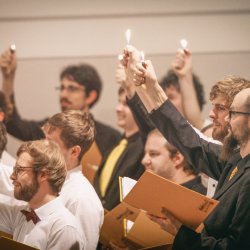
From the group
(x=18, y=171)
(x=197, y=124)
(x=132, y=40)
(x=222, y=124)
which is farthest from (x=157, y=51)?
(x=18, y=171)

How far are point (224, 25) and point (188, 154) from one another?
1983mm

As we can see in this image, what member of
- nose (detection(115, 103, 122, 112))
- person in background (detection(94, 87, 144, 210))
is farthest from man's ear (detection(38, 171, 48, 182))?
nose (detection(115, 103, 122, 112))

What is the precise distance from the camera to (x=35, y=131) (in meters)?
4.74

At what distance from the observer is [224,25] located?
4840 mm

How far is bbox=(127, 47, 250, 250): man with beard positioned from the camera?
2.49 meters

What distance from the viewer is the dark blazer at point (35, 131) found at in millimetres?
4665

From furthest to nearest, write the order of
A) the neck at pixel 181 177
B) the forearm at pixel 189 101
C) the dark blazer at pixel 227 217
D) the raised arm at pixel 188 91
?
the forearm at pixel 189 101 < the raised arm at pixel 188 91 < the neck at pixel 181 177 < the dark blazer at pixel 227 217

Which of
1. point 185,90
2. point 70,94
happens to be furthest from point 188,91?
point 70,94

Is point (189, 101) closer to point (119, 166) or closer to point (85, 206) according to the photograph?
point (119, 166)

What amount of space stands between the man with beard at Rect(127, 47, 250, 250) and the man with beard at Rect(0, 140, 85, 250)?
444mm

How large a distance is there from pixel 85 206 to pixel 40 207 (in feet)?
0.73

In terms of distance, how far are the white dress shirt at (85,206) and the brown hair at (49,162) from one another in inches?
4.2

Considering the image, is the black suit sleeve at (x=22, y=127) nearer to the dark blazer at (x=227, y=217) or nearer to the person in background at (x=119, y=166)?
the person in background at (x=119, y=166)

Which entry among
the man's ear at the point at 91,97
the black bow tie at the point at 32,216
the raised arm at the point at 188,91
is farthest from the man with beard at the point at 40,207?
the man's ear at the point at 91,97
